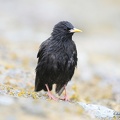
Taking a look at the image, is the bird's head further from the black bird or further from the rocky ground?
the rocky ground

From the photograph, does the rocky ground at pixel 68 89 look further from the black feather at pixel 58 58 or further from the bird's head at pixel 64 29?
the bird's head at pixel 64 29

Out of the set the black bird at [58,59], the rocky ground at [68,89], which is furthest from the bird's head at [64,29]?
the rocky ground at [68,89]

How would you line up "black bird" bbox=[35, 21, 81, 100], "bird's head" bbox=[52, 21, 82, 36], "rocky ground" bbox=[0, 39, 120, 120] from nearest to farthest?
1. "rocky ground" bbox=[0, 39, 120, 120]
2. "black bird" bbox=[35, 21, 81, 100]
3. "bird's head" bbox=[52, 21, 82, 36]

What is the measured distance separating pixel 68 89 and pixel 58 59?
4.18m

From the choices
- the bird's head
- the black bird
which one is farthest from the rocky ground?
the bird's head

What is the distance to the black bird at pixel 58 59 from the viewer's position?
1318 centimetres

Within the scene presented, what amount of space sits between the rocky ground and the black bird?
0.52 m

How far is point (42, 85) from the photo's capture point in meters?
14.1

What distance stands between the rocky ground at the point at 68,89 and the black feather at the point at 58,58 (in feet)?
1.78

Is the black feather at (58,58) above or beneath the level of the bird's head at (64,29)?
beneath

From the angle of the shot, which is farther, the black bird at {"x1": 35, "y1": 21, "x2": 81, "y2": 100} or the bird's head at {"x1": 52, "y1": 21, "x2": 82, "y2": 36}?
the bird's head at {"x1": 52, "y1": 21, "x2": 82, "y2": 36}

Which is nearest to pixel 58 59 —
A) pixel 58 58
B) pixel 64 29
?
pixel 58 58

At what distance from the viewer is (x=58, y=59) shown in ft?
43.0

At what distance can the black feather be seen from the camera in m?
13.2
